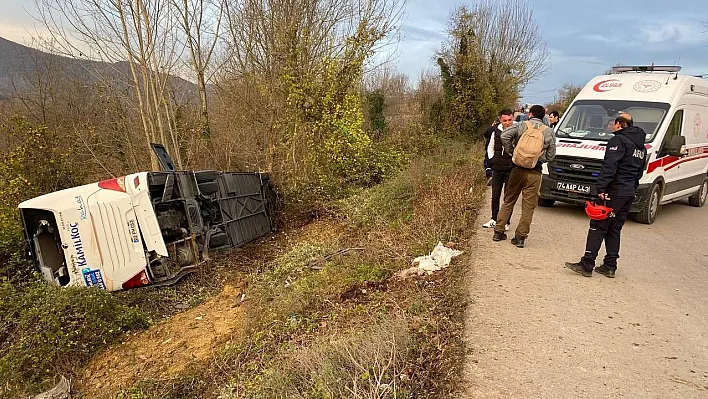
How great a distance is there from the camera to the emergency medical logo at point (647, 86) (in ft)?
26.1

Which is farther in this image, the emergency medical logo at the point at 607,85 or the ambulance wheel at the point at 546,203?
the ambulance wheel at the point at 546,203

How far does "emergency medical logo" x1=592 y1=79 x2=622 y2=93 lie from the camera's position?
27.4 ft

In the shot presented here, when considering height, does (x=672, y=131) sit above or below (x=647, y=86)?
below

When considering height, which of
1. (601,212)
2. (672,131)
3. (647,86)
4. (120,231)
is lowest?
(120,231)

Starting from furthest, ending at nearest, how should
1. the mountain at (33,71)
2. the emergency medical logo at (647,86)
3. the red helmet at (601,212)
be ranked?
the mountain at (33,71), the emergency medical logo at (647,86), the red helmet at (601,212)

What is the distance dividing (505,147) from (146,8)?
9804mm

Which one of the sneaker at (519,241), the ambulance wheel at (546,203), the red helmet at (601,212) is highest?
the red helmet at (601,212)

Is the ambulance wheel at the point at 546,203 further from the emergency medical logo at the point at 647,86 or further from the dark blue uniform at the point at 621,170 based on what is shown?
the dark blue uniform at the point at 621,170

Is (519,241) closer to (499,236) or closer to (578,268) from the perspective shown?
(499,236)

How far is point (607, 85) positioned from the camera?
8.47 metres

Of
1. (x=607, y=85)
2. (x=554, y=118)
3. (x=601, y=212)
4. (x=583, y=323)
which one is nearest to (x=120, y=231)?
(x=583, y=323)

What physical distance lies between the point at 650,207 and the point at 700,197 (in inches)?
122

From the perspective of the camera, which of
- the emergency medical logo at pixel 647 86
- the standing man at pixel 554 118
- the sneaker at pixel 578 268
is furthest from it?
the standing man at pixel 554 118

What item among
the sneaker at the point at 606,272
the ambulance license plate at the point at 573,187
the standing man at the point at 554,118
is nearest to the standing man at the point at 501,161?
the sneaker at the point at 606,272
